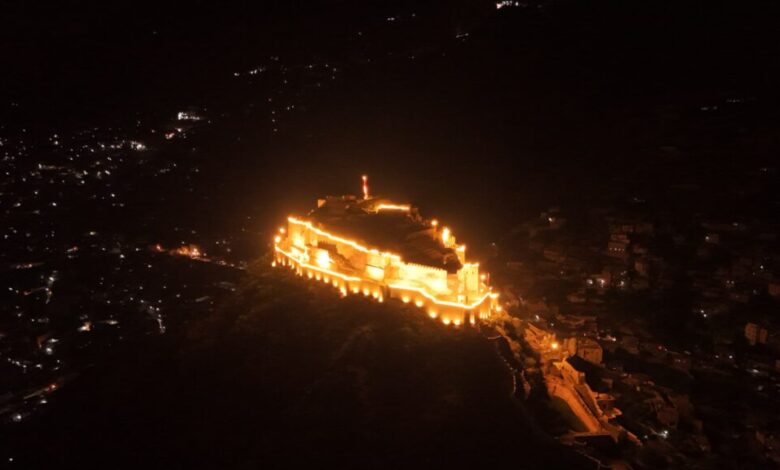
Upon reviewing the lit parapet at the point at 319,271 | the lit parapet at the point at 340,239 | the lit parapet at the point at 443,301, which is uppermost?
the lit parapet at the point at 340,239

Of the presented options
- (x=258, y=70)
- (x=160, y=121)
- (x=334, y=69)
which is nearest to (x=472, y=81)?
(x=334, y=69)

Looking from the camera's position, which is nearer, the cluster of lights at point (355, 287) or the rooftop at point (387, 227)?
the cluster of lights at point (355, 287)

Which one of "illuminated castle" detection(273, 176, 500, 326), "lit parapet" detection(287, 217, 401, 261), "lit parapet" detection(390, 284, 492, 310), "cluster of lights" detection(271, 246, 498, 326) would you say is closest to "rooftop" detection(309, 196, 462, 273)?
"illuminated castle" detection(273, 176, 500, 326)

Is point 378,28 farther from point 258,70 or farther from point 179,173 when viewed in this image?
point 179,173

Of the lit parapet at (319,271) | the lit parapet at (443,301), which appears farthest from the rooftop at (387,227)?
the lit parapet at (319,271)

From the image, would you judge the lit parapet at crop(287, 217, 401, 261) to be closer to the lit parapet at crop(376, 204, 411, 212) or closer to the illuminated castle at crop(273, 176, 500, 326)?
the illuminated castle at crop(273, 176, 500, 326)

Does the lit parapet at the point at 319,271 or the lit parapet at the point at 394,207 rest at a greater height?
the lit parapet at the point at 394,207

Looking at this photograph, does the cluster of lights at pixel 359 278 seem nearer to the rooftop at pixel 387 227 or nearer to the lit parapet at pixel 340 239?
the lit parapet at pixel 340 239

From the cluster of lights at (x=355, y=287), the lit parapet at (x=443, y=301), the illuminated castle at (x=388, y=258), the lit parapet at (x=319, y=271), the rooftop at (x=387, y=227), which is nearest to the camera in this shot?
the lit parapet at (x=443, y=301)

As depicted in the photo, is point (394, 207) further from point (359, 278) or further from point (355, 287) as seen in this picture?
point (355, 287)
